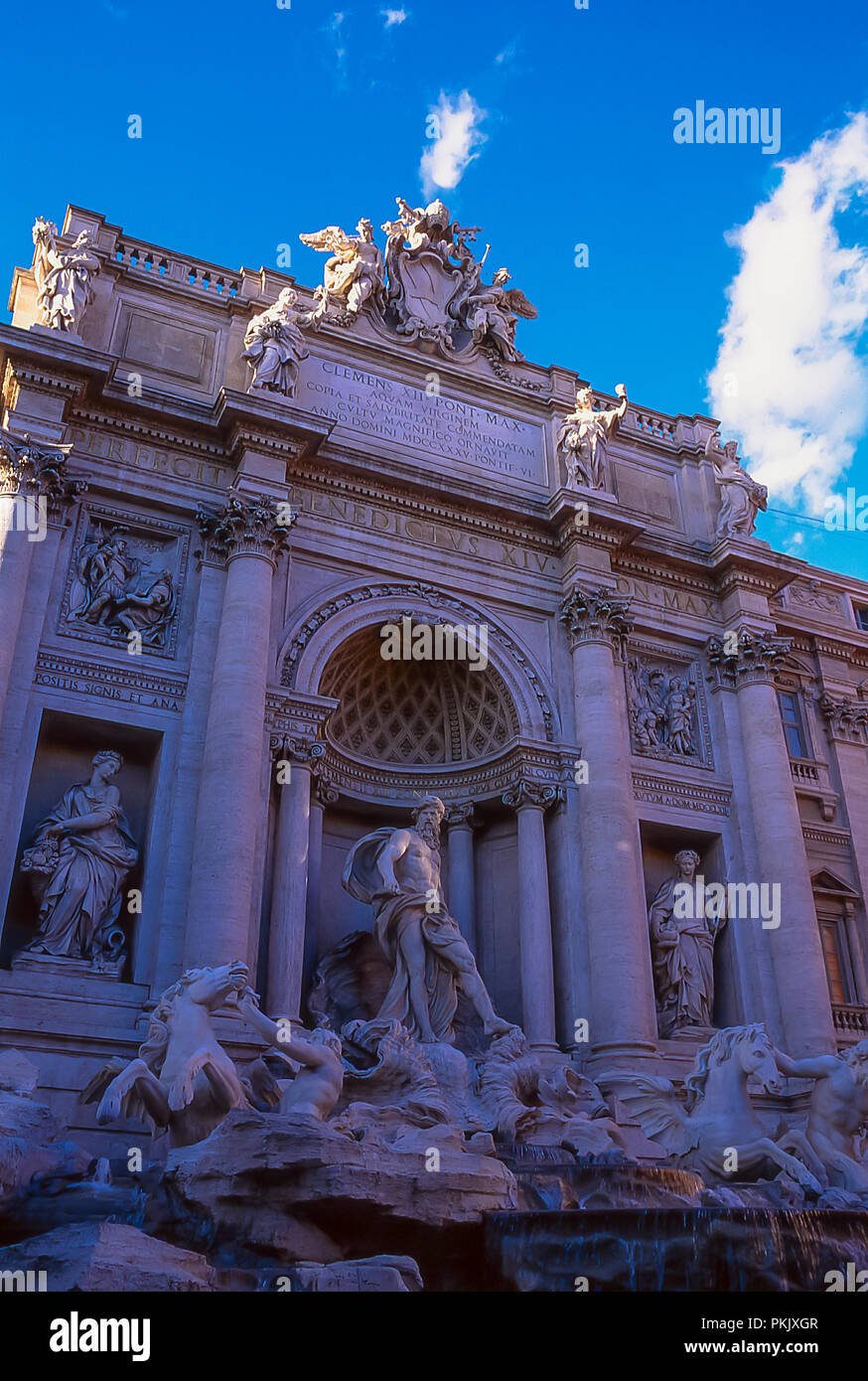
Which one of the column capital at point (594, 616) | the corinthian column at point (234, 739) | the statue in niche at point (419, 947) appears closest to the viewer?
the corinthian column at point (234, 739)

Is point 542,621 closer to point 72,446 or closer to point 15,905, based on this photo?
point 72,446

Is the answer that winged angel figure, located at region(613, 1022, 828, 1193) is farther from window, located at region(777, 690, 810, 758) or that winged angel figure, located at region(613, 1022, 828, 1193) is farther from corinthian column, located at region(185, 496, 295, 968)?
window, located at region(777, 690, 810, 758)

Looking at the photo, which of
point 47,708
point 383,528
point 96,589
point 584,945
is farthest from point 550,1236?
point 383,528

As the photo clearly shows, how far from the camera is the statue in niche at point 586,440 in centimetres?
1956

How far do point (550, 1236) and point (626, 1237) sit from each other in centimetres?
55

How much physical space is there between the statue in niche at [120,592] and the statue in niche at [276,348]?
3.28 metres

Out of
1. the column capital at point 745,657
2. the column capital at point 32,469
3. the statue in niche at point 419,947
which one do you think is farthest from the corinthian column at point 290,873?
the column capital at point 745,657

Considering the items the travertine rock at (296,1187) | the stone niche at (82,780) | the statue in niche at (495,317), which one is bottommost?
the travertine rock at (296,1187)

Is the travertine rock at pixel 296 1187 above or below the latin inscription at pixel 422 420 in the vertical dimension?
below

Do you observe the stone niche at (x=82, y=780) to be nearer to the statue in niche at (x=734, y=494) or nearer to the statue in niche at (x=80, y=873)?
the statue in niche at (x=80, y=873)

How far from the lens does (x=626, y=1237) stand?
8.15 meters

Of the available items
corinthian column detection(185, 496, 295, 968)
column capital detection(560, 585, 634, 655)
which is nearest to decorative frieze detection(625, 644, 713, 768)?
column capital detection(560, 585, 634, 655)

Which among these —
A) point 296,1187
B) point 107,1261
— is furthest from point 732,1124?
point 107,1261

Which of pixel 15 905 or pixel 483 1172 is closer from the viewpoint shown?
pixel 483 1172
